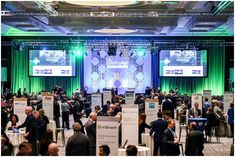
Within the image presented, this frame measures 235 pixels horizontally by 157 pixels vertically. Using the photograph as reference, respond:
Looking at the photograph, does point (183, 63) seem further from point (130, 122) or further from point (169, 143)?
point (169, 143)

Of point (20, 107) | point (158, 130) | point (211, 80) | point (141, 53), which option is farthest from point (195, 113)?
point (211, 80)

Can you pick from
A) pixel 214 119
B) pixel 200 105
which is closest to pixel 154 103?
pixel 214 119

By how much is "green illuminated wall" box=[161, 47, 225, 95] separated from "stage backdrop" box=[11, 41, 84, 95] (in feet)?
19.4

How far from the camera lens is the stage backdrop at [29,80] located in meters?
30.8

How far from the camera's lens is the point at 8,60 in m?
30.7

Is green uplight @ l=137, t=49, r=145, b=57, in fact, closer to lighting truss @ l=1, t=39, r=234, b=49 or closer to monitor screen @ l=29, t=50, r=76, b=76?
lighting truss @ l=1, t=39, r=234, b=49

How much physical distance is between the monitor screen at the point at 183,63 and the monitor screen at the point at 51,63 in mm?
5432

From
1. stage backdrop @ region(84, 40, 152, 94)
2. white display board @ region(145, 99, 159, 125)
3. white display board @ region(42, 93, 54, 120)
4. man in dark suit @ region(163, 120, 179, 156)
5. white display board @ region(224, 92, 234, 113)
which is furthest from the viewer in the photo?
stage backdrop @ region(84, 40, 152, 94)

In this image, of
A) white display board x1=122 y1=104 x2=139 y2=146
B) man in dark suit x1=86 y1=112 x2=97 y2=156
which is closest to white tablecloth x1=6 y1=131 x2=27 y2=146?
man in dark suit x1=86 y1=112 x2=97 y2=156

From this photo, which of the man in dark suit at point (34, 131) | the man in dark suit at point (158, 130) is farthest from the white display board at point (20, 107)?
the man in dark suit at point (158, 130)

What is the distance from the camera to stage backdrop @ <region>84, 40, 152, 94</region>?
98.6 ft

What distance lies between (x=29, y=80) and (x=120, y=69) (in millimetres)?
6102

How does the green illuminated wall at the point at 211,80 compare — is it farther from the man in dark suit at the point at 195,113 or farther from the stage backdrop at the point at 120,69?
the man in dark suit at the point at 195,113

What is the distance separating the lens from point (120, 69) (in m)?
30.1
